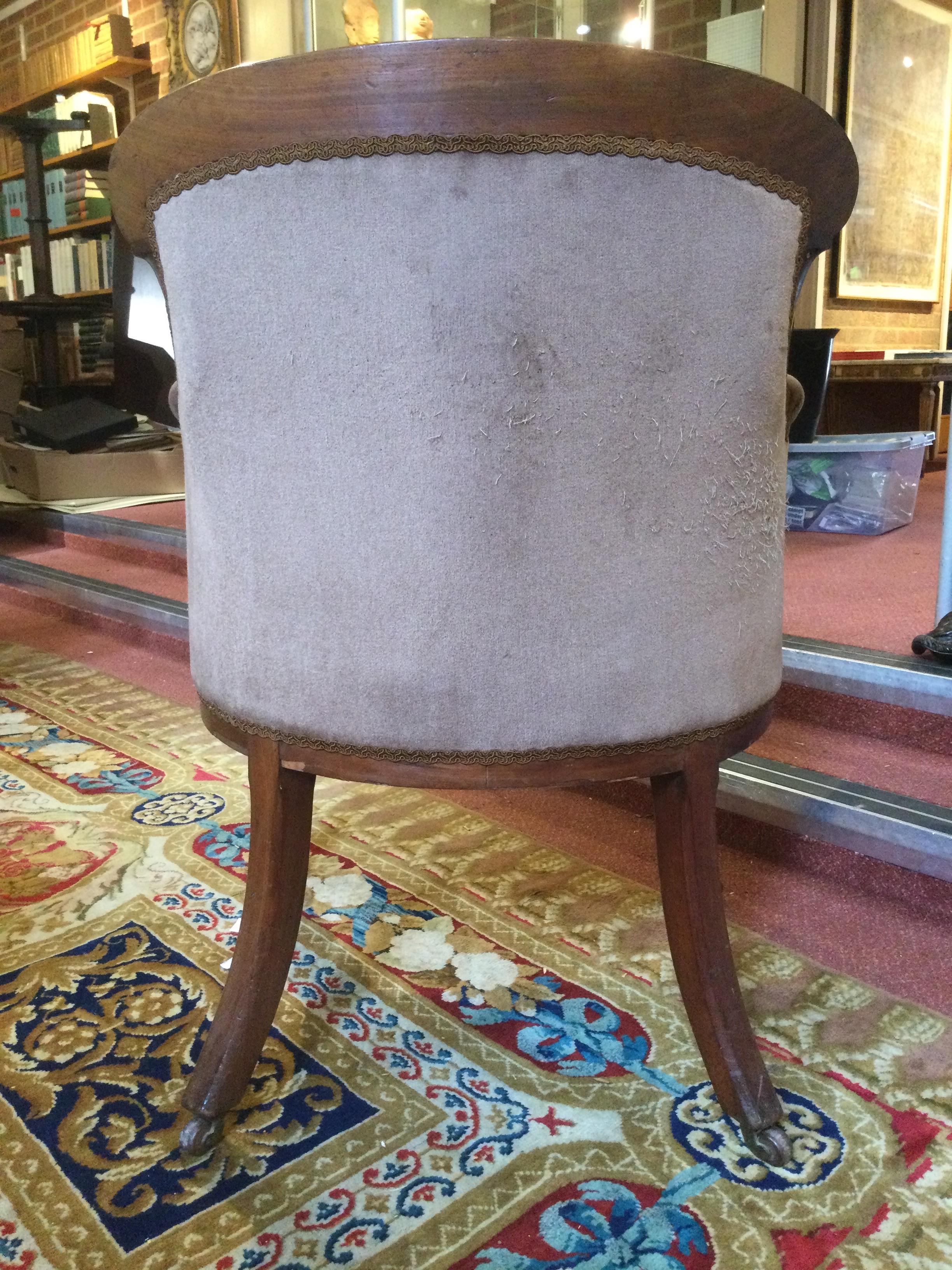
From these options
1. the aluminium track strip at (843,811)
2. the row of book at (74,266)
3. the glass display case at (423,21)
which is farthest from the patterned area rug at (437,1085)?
the row of book at (74,266)

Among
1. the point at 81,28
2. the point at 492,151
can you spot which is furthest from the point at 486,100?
the point at 81,28

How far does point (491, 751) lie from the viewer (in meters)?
0.75

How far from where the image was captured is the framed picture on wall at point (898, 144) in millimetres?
4328

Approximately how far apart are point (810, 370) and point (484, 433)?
8.95 ft

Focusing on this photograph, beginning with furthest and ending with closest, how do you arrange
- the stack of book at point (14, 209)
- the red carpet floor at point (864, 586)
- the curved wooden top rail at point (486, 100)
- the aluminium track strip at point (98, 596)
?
the stack of book at point (14, 209)
the aluminium track strip at point (98, 596)
the red carpet floor at point (864, 586)
the curved wooden top rail at point (486, 100)

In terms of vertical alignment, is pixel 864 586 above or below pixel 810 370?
below

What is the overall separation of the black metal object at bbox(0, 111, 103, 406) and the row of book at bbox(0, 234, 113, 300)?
2.51ft

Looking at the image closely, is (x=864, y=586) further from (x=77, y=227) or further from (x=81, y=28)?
(x=81, y=28)

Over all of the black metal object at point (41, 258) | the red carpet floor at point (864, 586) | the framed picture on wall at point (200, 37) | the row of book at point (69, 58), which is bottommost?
the red carpet floor at point (864, 586)

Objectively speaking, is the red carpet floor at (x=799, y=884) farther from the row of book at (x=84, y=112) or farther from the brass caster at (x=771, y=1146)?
the row of book at (x=84, y=112)

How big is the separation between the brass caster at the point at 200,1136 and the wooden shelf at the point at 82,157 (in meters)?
5.08

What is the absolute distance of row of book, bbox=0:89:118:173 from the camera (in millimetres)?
5078

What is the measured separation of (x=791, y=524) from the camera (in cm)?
308

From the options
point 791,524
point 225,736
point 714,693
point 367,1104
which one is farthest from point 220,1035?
point 791,524
